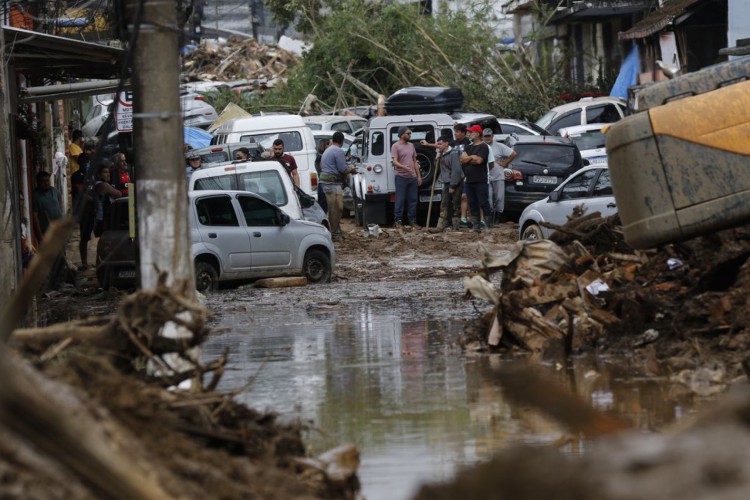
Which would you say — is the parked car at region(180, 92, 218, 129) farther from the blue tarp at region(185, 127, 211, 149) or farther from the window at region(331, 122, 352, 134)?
the window at region(331, 122, 352, 134)

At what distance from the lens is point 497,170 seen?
26328mm

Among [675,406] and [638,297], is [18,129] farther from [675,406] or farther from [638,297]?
[675,406]

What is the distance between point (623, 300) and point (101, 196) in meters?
14.8

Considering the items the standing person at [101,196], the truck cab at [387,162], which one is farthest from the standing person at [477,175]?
the standing person at [101,196]

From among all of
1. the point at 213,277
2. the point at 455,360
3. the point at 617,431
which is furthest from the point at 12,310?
the point at 213,277

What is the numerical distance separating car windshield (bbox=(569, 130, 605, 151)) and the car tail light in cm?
528

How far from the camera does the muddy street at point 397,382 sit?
7.78 meters

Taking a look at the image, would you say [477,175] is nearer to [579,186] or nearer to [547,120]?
[579,186]

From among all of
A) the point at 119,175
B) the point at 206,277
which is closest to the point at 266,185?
the point at 206,277

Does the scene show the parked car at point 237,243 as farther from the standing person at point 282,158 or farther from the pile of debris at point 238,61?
the pile of debris at point 238,61

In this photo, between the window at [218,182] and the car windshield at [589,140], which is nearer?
the window at [218,182]

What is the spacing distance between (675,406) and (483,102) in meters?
33.1

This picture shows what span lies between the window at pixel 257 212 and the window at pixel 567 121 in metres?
17.4

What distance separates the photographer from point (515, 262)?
41.2 feet
